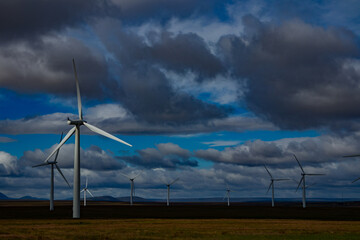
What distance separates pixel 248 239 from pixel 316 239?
24.9 feet

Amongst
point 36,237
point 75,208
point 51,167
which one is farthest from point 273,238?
point 51,167

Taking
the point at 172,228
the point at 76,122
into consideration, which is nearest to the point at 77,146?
the point at 76,122

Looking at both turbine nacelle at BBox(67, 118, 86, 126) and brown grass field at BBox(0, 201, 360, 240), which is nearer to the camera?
brown grass field at BBox(0, 201, 360, 240)

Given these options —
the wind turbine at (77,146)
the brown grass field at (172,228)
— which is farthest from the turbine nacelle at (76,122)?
the brown grass field at (172,228)

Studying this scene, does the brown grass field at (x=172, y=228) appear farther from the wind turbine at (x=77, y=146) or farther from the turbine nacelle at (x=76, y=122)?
the turbine nacelle at (x=76, y=122)

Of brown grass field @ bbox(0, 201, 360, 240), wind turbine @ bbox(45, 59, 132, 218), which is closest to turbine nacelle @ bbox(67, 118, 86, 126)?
wind turbine @ bbox(45, 59, 132, 218)

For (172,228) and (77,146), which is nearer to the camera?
(172,228)

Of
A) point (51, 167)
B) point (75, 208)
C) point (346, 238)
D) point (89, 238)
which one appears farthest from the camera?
point (51, 167)

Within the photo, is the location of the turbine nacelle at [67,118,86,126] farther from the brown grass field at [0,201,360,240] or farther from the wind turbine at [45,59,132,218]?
the brown grass field at [0,201,360,240]

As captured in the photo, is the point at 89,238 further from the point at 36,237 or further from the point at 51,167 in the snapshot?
the point at 51,167

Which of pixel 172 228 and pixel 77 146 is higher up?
pixel 77 146

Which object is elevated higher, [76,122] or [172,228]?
[76,122]

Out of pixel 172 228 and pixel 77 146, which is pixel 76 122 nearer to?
pixel 77 146

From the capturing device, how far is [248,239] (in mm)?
49344
